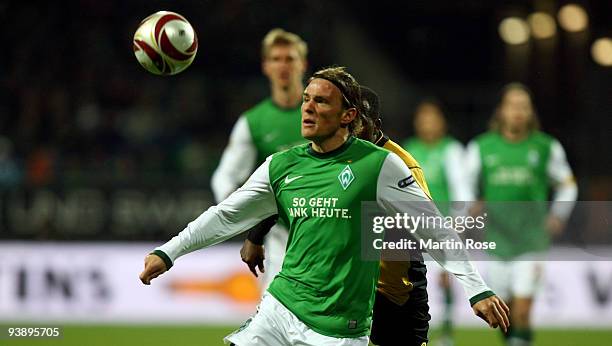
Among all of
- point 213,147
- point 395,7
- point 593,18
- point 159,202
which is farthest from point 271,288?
point 593,18

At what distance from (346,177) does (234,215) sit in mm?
585

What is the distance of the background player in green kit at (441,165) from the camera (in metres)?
10.6

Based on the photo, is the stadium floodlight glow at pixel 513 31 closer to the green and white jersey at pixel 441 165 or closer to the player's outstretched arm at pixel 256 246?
the green and white jersey at pixel 441 165

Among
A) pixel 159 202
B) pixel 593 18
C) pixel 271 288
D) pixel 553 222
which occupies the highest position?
pixel 593 18

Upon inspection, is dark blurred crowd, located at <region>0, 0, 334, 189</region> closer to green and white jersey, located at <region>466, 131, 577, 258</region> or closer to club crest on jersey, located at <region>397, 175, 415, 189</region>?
green and white jersey, located at <region>466, 131, 577, 258</region>

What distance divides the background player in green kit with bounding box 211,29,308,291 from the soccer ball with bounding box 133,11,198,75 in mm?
1818

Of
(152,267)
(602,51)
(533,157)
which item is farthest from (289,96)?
(602,51)

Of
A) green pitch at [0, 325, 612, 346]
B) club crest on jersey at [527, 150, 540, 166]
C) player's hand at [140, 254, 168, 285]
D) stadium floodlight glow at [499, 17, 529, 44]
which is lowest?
player's hand at [140, 254, 168, 285]

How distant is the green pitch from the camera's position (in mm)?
10329

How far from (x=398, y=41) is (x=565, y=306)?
741 cm

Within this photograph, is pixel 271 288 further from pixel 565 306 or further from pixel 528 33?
pixel 528 33

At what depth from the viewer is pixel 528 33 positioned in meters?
19.2

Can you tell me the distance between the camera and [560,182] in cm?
974

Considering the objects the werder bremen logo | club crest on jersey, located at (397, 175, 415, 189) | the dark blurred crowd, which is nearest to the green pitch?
the dark blurred crowd
